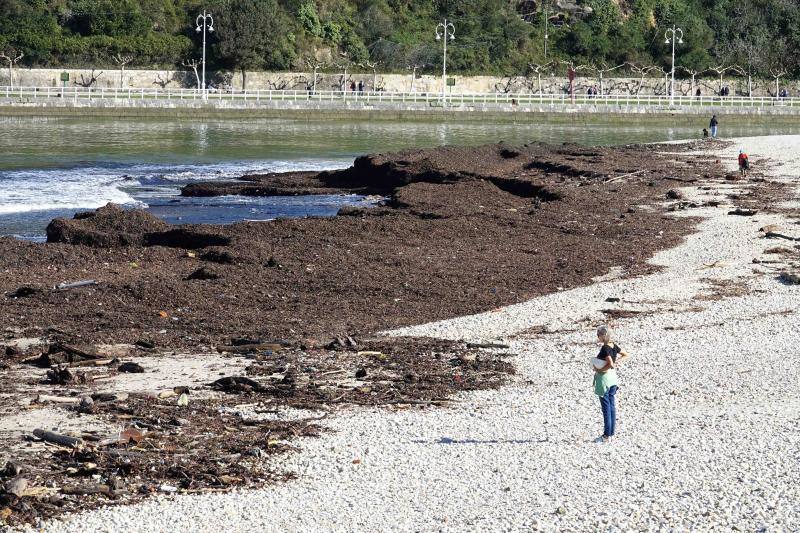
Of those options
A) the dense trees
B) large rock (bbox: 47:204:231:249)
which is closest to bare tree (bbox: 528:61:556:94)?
the dense trees

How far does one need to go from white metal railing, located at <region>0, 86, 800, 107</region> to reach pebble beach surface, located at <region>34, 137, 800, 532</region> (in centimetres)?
5797

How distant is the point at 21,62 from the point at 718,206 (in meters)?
57.2

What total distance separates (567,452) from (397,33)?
75.6 meters

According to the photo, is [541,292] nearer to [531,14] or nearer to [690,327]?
[690,327]

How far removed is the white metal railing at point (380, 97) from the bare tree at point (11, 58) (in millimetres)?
3539

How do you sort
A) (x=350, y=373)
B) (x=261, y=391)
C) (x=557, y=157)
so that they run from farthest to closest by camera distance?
(x=557, y=157)
(x=350, y=373)
(x=261, y=391)

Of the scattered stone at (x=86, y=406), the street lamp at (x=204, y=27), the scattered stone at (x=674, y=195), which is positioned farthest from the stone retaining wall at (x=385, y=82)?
the scattered stone at (x=86, y=406)

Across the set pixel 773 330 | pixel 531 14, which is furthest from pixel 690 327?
pixel 531 14

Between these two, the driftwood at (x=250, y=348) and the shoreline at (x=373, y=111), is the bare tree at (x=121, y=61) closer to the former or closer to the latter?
the shoreline at (x=373, y=111)

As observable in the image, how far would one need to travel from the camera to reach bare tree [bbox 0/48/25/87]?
240 feet

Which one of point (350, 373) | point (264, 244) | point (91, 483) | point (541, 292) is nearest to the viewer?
point (91, 483)

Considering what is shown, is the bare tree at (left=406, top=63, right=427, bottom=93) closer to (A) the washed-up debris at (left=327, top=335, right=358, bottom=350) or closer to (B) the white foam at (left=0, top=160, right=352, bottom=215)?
(B) the white foam at (left=0, top=160, right=352, bottom=215)

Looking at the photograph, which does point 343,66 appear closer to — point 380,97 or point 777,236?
point 380,97

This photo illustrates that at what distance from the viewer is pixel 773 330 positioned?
14.6 m
